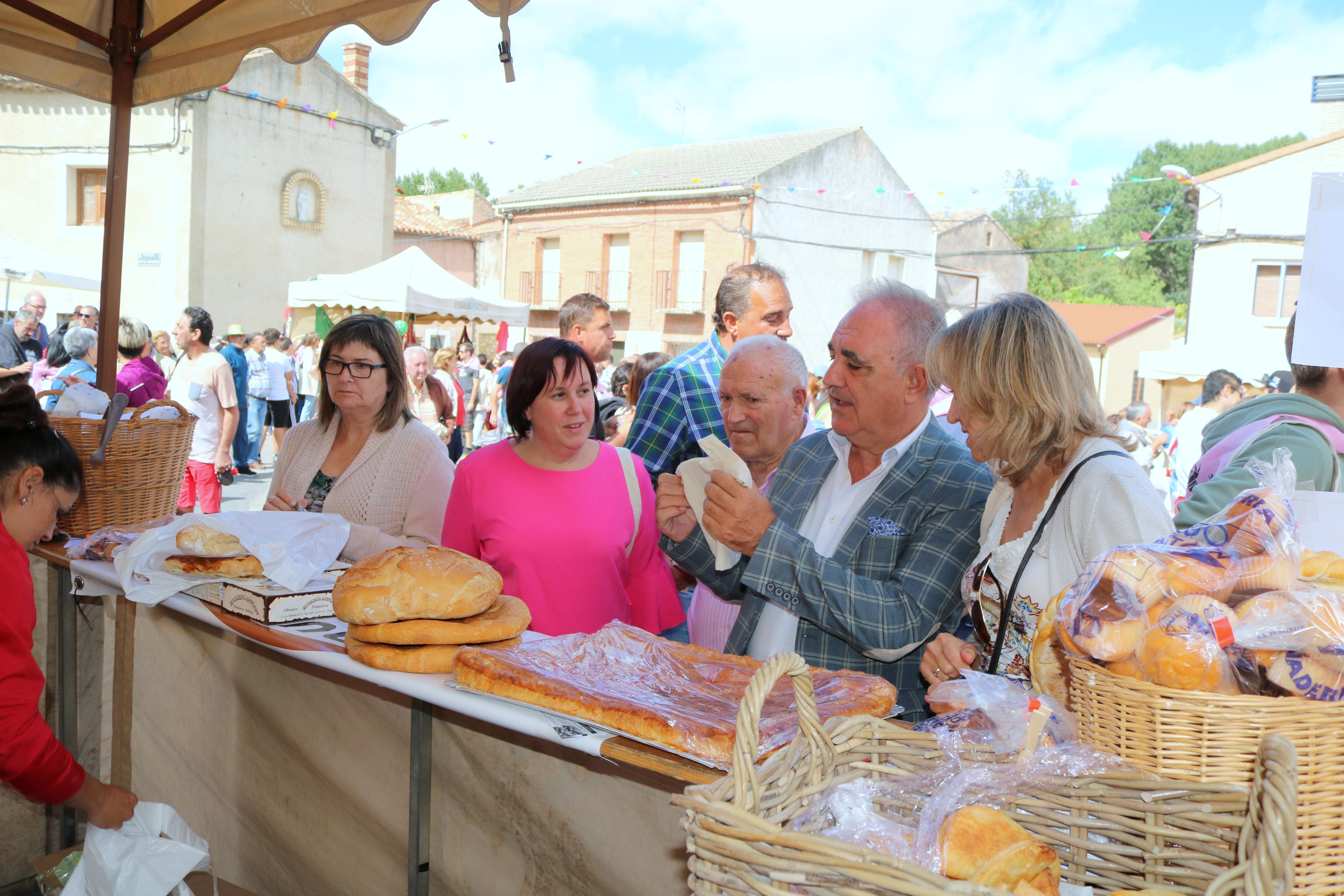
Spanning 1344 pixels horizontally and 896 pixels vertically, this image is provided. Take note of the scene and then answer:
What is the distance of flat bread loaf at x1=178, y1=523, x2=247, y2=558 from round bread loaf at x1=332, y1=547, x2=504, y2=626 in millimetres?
527

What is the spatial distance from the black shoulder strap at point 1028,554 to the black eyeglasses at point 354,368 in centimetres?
218

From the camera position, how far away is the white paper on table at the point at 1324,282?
4.74 ft

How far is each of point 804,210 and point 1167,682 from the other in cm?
2503

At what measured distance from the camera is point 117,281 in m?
3.97

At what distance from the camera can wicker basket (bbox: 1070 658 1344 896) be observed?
3.36 ft

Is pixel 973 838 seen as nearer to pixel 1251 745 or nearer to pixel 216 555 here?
pixel 1251 745

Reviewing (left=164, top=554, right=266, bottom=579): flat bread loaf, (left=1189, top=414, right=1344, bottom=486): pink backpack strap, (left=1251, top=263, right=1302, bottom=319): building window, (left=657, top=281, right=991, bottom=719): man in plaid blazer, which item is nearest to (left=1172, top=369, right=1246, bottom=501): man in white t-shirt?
(left=1189, top=414, right=1344, bottom=486): pink backpack strap

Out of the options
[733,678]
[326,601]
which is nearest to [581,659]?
[733,678]

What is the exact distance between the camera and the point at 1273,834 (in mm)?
842

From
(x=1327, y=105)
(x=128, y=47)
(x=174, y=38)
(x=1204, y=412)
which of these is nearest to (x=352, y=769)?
(x=174, y=38)

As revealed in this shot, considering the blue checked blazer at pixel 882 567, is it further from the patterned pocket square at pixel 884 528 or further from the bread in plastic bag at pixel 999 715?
the bread in plastic bag at pixel 999 715

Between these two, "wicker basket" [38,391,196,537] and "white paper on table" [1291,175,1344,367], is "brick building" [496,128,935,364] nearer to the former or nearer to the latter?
"wicker basket" [38,391,196,537]

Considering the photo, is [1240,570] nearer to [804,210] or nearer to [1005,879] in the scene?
[1005,879]

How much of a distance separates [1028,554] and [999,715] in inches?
28.3
